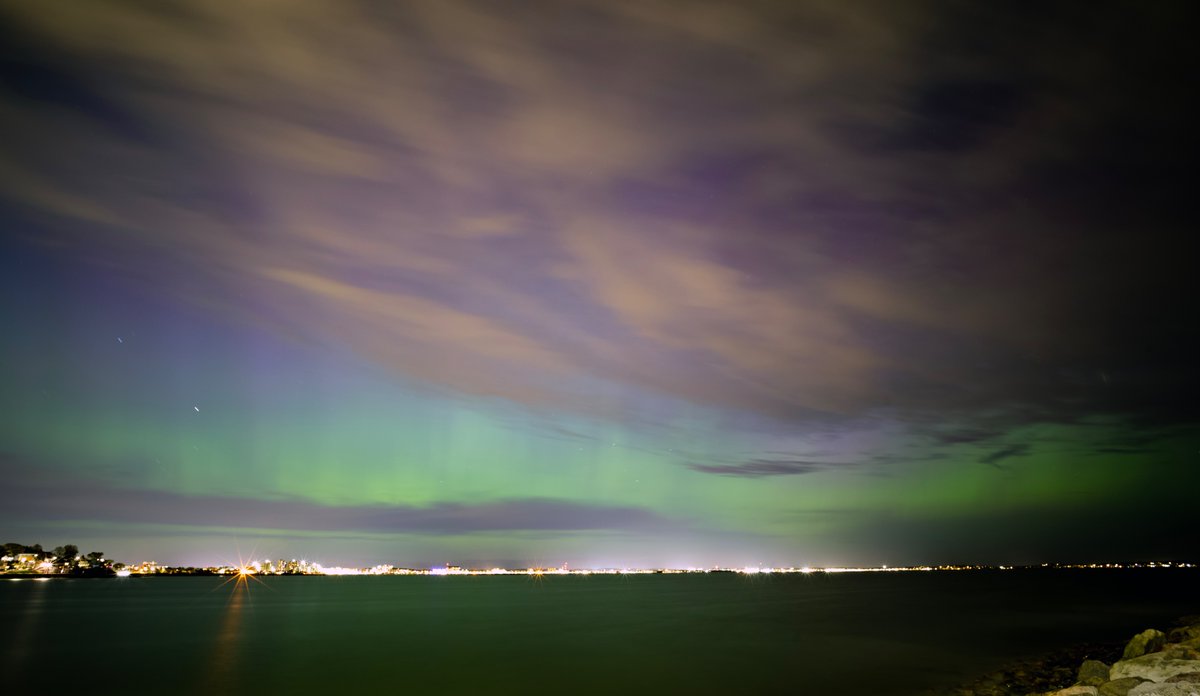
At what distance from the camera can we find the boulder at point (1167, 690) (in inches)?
682

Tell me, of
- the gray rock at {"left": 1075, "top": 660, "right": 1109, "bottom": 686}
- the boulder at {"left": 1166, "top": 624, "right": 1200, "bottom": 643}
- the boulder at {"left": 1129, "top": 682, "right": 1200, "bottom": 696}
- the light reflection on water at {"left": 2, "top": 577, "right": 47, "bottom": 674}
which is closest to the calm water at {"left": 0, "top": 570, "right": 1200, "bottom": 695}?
the light reflection on water at {"left": 2, "top": 577, "right": 47, "bottom": 674}

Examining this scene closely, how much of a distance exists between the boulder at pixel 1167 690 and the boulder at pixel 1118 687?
1.76m

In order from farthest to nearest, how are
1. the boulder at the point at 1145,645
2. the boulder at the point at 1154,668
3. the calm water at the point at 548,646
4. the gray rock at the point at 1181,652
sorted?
the calm water at the point at 548,646 < the boulder at the point at 1145,645 < the gray rock at the point at 1181,652 < the boulder at the point at 1154,668

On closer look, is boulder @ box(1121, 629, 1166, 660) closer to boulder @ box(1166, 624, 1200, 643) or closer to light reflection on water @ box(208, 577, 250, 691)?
boulder @ box(1166, 624, 1200, 643)

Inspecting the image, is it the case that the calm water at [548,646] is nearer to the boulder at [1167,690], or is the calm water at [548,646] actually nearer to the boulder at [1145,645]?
the boulder at [1145,645]

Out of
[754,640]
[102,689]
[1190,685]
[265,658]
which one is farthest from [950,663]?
[102,689]

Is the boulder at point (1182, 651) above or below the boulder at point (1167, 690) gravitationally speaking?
below

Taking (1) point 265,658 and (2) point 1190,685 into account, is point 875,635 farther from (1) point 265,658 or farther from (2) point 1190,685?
(1) point 265,658

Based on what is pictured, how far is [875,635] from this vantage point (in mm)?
52188

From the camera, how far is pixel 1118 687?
20.8m

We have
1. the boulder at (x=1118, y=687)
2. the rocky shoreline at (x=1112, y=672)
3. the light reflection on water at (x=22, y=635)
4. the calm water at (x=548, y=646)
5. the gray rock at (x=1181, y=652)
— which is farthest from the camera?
the light reflection on water at (x=22, y=635)

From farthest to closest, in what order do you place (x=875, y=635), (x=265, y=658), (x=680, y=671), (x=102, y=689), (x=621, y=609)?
(x=621, y=609) < (x=875, y=635) < (x=265, y=658) < (x=680, y=671) < (x=102, y=689)

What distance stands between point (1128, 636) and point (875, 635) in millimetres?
17223

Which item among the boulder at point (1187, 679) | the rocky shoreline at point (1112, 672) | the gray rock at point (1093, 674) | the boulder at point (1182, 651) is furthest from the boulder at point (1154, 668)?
the boulder at point (1187, 679)
